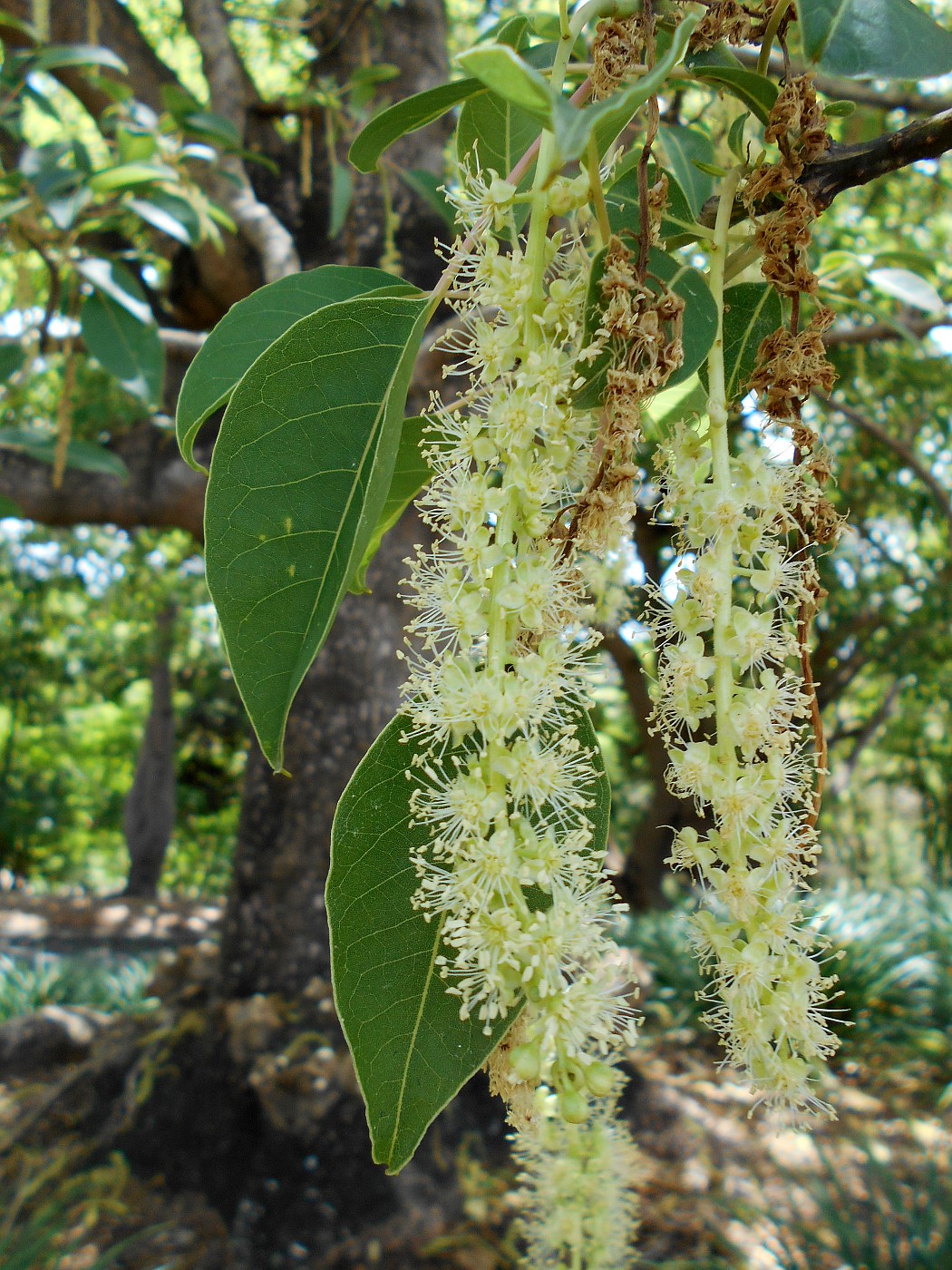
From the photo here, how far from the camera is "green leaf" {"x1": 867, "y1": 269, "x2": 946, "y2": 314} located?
52.3 inches

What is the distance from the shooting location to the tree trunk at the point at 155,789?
8594 mm

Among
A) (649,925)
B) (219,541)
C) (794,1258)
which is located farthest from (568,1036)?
(649,925)

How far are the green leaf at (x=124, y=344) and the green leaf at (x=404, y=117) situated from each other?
51.0 inches

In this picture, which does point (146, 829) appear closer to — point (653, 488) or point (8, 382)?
point (8, 382)

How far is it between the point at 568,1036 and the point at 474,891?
Answer: 0.09 meters

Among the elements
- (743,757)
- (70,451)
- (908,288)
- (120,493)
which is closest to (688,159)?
(743,757)

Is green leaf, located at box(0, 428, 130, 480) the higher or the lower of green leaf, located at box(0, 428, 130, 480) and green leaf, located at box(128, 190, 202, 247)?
the lower

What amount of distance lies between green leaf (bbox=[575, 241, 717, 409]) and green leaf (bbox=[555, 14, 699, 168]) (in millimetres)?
90

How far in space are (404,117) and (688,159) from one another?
196 mm

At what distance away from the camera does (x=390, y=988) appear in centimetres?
49

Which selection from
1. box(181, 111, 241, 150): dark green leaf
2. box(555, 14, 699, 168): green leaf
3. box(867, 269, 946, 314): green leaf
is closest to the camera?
box(555, 14, 699, 168): green leaf

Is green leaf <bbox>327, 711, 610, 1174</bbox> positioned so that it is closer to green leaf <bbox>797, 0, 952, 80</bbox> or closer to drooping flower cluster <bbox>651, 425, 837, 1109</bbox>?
drooping flower cluster <bbox>651, 425, 837, 1109</bbox>

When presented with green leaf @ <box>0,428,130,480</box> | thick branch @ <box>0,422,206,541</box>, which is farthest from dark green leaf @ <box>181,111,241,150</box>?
thick branch @ <box>0,422,206,541</box>

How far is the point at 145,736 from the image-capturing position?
8.84 meters
